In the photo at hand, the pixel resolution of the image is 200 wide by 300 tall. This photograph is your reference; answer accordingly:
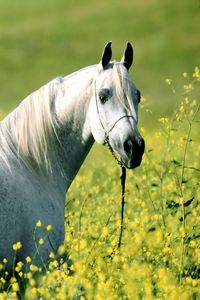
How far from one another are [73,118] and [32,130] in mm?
335

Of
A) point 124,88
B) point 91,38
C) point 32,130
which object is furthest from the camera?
point 91,38

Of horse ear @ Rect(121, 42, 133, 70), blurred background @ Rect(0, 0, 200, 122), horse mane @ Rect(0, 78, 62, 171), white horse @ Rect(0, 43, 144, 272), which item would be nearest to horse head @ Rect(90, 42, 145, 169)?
white horse @ Rect(0, 43, 144, 272)

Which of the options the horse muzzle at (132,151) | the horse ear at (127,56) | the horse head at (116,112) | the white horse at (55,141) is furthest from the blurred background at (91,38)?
the horse muzzle at (132,151)

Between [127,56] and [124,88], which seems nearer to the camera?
[124,88]

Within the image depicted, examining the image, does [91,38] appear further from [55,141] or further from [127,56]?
[55,141]

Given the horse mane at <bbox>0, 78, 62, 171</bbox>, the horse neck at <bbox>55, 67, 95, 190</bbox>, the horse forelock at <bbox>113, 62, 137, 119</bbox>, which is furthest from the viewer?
the horse neck at <bbox>55, 67, 95, 190</bbox>

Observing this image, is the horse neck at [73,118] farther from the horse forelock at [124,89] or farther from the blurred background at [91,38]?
the blurred background at [91,38]

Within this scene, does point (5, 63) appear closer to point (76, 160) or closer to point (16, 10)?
point (16, 10)

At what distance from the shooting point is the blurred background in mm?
33500

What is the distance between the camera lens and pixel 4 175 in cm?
572

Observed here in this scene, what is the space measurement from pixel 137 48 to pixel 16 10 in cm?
875

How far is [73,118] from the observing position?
6.12 meters

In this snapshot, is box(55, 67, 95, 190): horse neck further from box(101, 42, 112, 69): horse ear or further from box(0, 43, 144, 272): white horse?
box(101, 42, 112, 69): horse ear

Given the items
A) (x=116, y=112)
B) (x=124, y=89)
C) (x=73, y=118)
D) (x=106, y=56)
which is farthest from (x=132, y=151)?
(x=106, y=56)
